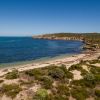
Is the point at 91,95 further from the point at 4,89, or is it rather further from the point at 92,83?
the point at 4,89

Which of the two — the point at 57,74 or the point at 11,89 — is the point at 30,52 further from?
the point at 11,89

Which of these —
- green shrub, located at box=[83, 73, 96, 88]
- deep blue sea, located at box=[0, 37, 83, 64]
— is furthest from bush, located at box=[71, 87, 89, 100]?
deep blue sea, located at box=[0, 37, 83, 64]

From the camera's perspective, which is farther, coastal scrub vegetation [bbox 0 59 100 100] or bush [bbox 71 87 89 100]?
bush [bbox 71 87 89 100]

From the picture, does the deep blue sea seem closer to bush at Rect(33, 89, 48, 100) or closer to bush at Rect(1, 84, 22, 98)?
bush at Rect(1, 84, 22, 98)

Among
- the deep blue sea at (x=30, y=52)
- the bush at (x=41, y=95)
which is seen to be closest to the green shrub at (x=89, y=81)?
the bush at (x=41, y=95)

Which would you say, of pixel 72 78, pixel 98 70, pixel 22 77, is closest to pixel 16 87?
pixel 22 77

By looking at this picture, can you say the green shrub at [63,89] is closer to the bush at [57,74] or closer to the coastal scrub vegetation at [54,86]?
the coastal scrub vegetation at [54,86]

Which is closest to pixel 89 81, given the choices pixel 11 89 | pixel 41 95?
pixel 41 95
